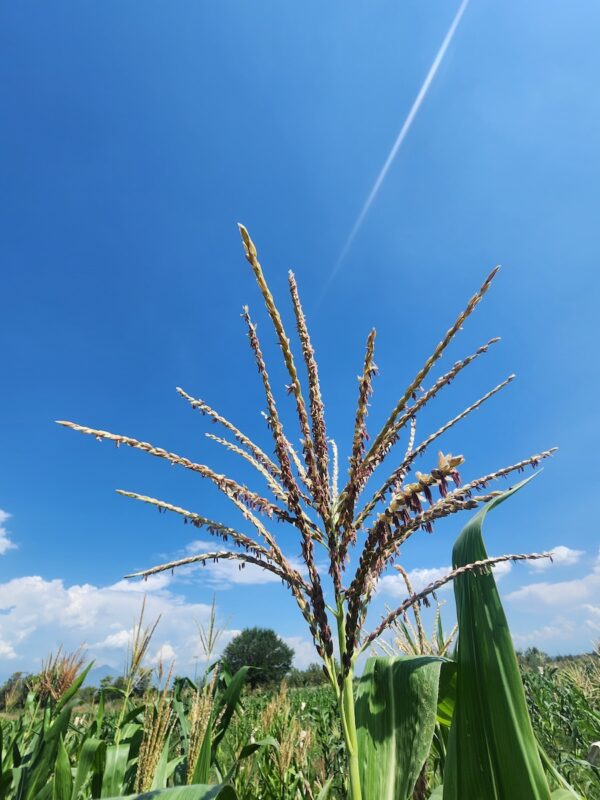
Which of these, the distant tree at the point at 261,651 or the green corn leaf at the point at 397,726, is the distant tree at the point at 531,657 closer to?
the green corn leaf at the point at 397,726

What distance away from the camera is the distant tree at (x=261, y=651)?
180 feet

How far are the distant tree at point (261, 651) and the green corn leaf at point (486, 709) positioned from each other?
60.9 metres

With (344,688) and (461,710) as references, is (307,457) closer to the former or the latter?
(344,688)

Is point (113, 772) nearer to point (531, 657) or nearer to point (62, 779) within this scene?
point (62, 779)

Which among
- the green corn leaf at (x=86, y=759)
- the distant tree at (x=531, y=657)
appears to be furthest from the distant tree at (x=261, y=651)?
the green corn leaf at (x=86, y=759)

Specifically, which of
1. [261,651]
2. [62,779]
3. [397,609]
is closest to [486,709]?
[397,609]

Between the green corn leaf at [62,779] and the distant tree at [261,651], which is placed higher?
the distant tree at [261,651]

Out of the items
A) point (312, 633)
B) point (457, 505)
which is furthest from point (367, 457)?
point (312, 633)

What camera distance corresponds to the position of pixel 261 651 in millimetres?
56844

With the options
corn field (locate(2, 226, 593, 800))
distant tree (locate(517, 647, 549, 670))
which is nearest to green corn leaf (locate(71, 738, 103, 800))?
corn field (locate(2, 226, 593, 800))

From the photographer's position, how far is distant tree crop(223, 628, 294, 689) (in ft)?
180

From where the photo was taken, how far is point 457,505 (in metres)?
1.38

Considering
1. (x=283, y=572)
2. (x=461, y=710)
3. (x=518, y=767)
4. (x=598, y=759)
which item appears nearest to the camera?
(x=518, y=767)

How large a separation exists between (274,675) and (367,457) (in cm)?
6218
